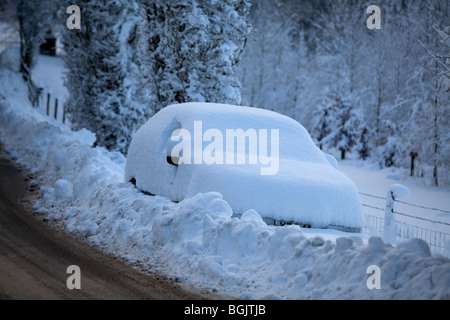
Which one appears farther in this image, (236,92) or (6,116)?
(6,116)

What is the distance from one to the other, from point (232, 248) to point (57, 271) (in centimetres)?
209

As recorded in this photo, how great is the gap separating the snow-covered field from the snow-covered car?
13.4 inches

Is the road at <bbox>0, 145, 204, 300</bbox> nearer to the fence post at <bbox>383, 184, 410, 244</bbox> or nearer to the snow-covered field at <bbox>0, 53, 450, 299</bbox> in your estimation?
the snow-covered field at <bbox>0, 53, 450, 299</bbox>

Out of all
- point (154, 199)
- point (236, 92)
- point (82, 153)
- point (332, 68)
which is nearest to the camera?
point (154, 199)

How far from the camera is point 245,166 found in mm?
8219

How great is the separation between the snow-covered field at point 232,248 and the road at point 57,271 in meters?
0.32

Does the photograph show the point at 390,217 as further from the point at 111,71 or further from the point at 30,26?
the point at 30,26

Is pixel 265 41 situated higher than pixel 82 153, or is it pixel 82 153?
pixel 265 41

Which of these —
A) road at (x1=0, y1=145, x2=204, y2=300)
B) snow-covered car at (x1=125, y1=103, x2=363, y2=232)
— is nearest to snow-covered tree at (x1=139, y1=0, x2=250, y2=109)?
snow-covered car at (x1=125, y1=103, x2=363, y2=232)

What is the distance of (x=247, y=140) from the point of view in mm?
9117

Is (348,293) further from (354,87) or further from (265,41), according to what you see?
(265,41)

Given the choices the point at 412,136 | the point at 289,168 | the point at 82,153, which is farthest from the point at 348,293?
the point at 412,136

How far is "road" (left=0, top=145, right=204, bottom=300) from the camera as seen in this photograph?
583cm
